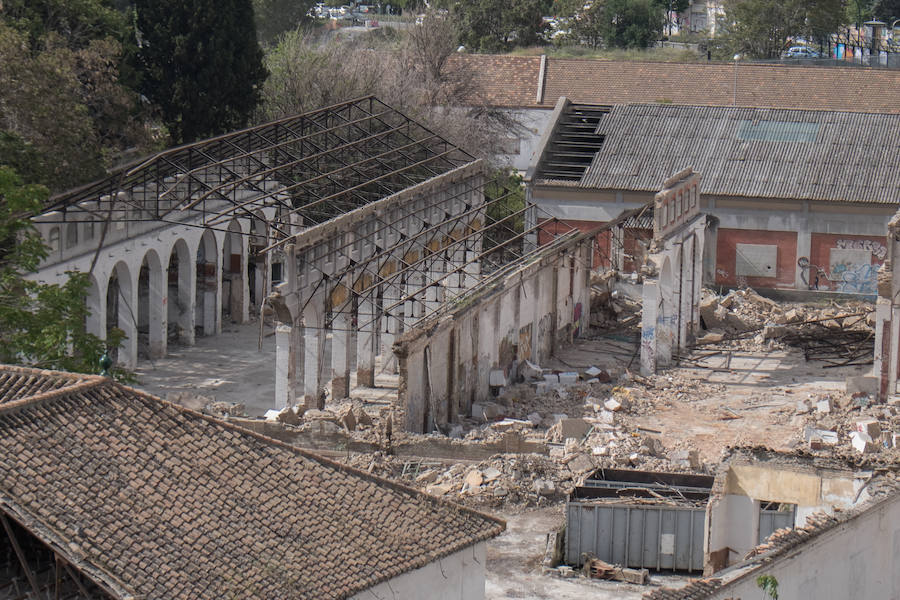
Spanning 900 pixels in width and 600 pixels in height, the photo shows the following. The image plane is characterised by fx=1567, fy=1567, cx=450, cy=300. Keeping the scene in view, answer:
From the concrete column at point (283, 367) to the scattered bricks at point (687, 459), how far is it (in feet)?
28.7

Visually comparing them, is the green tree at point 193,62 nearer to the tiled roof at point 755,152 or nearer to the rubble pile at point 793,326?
the tiled roof at point 755,152

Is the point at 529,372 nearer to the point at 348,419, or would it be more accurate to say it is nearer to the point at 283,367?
the point at 283,367

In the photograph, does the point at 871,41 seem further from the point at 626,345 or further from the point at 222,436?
the point at 222,436

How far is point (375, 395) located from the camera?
3662 cm

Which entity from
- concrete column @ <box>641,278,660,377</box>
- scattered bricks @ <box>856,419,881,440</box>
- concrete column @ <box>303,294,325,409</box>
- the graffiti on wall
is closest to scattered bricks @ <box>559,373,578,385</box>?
concrete column @ <box>641,278,660,377</box>

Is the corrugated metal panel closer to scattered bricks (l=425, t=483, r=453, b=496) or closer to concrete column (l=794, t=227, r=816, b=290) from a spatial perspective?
scattered bricks (l=425, t=483, r=453, b=496)

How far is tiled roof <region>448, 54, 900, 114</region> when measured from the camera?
60.0 m

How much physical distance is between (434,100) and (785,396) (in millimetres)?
27675

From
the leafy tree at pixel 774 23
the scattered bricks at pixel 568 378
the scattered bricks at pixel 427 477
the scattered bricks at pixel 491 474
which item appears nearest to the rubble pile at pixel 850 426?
the scattered bricks at pixel 568 378

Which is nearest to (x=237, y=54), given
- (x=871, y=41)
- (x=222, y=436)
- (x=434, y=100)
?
(x=434, y=100)

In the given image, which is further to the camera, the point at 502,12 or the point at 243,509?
the point at 502,12

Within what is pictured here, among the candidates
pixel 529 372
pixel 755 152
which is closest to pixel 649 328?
pixel 529 372

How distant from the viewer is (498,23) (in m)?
83.2

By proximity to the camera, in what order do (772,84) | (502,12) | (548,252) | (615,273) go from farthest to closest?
(502,12), (772,84), (615,273), (548,252)
